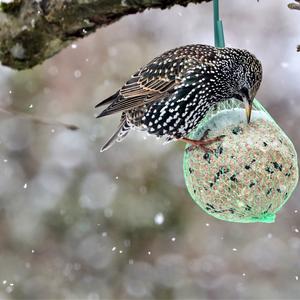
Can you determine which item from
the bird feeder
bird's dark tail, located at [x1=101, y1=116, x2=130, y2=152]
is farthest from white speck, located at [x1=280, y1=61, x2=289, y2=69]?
the bird feeder

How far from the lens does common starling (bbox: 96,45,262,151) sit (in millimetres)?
3225

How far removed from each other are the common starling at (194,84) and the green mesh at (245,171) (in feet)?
0.29

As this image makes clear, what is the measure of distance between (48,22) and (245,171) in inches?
38.5

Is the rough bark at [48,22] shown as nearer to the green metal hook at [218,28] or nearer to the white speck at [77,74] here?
the green metal hook at [218,28]

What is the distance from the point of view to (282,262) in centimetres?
690

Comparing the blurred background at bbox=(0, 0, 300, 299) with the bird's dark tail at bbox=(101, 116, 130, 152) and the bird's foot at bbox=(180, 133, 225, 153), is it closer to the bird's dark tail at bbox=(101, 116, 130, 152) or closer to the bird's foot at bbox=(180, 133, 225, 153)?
the bird's dark tail at bbox=(101, 116, 130, 152)

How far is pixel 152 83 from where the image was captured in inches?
132

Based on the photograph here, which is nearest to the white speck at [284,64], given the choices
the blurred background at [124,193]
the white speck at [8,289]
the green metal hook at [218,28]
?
the blurred background at [124,193]

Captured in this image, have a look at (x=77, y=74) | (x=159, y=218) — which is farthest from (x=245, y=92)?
(x=77, y=74)

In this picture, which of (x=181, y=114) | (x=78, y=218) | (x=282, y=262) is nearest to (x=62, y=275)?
(x=78, y=218)

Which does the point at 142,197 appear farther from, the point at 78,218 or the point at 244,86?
the point at 244,86

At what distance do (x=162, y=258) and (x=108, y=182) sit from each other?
89 cm

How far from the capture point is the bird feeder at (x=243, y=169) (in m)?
3.07

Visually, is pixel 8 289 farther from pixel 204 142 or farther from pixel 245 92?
pixel 245 92
